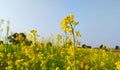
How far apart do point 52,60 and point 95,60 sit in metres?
1.52

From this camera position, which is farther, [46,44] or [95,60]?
[46,44]

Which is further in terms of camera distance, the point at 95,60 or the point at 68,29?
the point at 95,60

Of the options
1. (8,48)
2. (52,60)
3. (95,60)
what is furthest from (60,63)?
(8,48)

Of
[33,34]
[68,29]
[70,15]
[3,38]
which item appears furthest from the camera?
[3,38]

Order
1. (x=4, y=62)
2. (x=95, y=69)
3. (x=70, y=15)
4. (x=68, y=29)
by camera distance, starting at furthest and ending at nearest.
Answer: (x=4, y=62) → (x=95, y=69) → (x=70, y=15) → (x=68, y=29)

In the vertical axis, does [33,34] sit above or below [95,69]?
above

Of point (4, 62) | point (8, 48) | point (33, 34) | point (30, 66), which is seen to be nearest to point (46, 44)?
point (8, 48)

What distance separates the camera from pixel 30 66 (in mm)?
8742

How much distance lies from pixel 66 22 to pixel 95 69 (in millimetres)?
5271

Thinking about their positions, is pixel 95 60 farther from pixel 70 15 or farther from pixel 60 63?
pixel 70 15

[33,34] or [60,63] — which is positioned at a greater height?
[33,34]

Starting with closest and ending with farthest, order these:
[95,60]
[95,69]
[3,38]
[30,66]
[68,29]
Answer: [68,29], [30,66], [95,69], [95,60], [3,38]

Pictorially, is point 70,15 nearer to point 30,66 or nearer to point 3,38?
point 30,66

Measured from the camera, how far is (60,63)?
10.1 m
